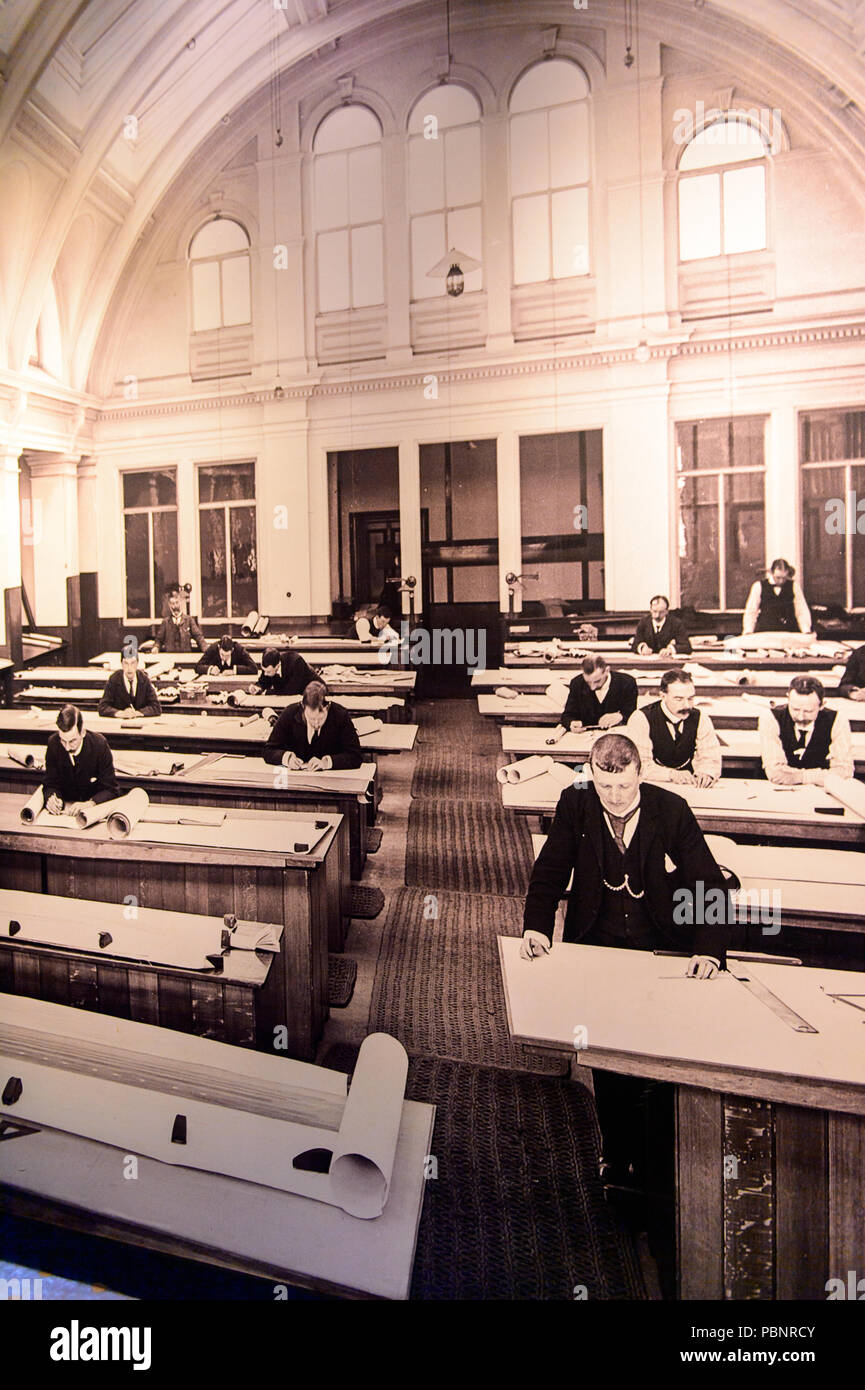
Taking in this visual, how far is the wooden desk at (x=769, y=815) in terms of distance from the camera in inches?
77.8

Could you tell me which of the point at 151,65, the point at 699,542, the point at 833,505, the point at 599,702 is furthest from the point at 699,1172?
the point at 151,65

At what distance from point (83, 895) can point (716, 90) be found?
3.02m

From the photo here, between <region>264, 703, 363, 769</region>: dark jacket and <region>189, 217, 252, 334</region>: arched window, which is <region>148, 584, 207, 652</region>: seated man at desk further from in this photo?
<region>189, 217, 252, 334</region>: arched window

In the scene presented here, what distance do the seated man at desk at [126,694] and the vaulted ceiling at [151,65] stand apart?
99cm

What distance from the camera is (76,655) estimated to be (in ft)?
8.84

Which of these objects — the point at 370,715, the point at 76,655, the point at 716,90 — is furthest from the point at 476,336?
the point at 76,655

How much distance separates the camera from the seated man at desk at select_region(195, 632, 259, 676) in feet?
8.48

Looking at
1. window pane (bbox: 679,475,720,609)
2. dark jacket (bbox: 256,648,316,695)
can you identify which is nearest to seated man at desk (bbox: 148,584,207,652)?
dark jacket (bbox: 256,648,316,695)

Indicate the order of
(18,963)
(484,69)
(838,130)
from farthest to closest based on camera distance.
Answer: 1. (18,963)
2. (484,69)
3. (838,130)

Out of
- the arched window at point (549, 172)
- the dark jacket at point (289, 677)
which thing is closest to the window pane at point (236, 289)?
the arched window at point (549, 172)

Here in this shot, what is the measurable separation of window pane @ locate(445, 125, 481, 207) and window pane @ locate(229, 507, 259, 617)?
115 centimetres

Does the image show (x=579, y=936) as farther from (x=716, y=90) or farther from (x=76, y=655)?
(x=716, y=90)

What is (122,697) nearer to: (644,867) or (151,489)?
(151,489)

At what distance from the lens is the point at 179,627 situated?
263cm
